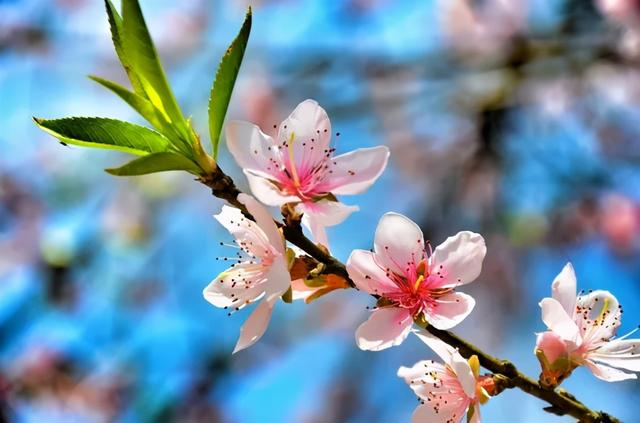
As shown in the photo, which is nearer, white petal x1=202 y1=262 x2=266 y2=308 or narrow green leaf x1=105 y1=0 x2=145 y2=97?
narrow green leaf x1=105 y1=0 x2=145 y2=97

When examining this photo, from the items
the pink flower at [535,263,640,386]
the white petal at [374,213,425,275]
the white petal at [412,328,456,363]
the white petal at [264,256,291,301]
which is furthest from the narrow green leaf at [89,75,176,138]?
the pink flower at [535,263,640,386]

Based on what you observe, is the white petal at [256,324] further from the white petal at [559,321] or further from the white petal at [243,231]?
the white petal at [559,321]

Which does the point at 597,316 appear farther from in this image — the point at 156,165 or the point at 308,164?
the point at 156,165

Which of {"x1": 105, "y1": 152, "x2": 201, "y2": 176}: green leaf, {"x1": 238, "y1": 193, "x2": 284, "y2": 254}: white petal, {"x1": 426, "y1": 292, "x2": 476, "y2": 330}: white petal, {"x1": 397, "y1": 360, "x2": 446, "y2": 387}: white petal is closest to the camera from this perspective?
{"x1": 105, "y1": 152, "x2": 201, "y2": 176}: green leaf

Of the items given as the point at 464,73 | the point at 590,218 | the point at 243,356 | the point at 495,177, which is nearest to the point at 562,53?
the point at 464,73

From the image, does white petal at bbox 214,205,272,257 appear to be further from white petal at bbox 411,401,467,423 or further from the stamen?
white petal at bbox 411,401,467,423

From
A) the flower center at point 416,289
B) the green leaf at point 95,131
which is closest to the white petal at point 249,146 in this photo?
the green leaf at point 95,131

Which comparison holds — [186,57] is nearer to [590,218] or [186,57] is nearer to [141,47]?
[590,218]
